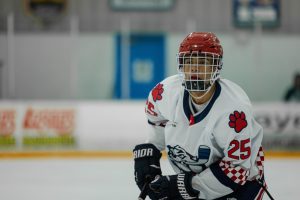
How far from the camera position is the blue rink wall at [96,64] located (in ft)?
26.0

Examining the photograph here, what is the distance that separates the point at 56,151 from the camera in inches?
277

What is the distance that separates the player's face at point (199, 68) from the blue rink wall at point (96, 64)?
5.51m

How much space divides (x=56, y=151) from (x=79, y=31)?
2579mm

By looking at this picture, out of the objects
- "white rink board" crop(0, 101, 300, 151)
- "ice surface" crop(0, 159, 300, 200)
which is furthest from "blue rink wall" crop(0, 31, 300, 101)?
"ice surface" crop(0, 159, 300, 200)

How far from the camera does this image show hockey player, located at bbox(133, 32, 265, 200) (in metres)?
2.33

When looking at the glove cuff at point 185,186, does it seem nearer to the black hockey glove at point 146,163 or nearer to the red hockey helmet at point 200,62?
the black hockey glove at point 146,163

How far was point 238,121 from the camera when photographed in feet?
7.57

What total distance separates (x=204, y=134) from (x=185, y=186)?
229 mm

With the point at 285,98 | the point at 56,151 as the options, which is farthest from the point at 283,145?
the point at 56,151

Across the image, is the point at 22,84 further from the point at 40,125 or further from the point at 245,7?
the point at 245,7

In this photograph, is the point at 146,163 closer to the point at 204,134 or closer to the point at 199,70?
the point at 204,134

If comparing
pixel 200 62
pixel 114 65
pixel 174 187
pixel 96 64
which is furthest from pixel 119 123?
pixel 200 62

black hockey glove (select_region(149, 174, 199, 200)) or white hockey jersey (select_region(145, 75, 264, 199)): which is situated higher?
white hockey jersey (select_region(145, 75, 264, 199))

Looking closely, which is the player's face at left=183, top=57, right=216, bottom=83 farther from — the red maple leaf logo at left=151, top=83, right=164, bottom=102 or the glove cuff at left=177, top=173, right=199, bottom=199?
the glove cuff at left=177, top=173, right=199, bottom=199
